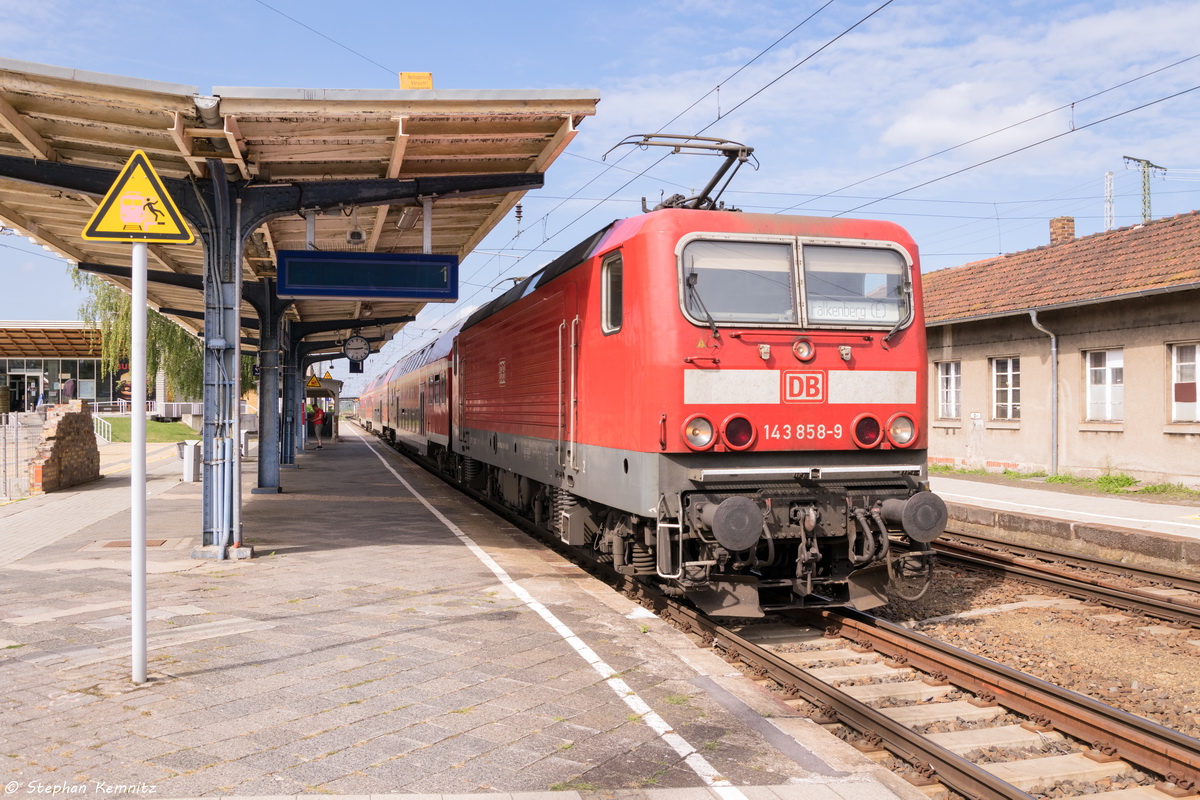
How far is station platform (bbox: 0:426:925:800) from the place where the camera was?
4.26 metres

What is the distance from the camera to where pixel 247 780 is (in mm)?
4141

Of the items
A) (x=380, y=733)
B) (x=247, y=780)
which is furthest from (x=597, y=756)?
(x=247, y=780)

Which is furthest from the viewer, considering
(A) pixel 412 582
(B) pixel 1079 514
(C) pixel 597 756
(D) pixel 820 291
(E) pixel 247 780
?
(B) pixel 1079 514

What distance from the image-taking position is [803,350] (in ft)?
23.9

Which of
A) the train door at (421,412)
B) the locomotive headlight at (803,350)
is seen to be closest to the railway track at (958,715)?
the locomotive headlight at (803,350)

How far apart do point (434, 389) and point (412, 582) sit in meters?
12.8

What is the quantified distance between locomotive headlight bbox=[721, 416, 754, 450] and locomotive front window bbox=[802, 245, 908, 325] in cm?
102

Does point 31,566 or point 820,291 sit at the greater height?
point 820,291

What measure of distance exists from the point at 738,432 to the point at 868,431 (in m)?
1.13

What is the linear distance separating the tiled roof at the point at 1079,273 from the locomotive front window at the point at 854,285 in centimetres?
964

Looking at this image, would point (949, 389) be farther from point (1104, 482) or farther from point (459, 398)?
point (459, 398)

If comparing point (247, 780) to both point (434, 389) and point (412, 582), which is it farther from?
point (434, 389)

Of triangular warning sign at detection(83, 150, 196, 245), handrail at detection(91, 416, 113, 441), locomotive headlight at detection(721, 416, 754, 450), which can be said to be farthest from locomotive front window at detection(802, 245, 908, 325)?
Answer: handrail at detection(91, 416, 113, 441)

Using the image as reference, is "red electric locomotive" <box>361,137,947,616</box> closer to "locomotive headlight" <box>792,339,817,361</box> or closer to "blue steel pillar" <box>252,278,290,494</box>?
"locomotive headlight" <box>792,339,817,361</box>
